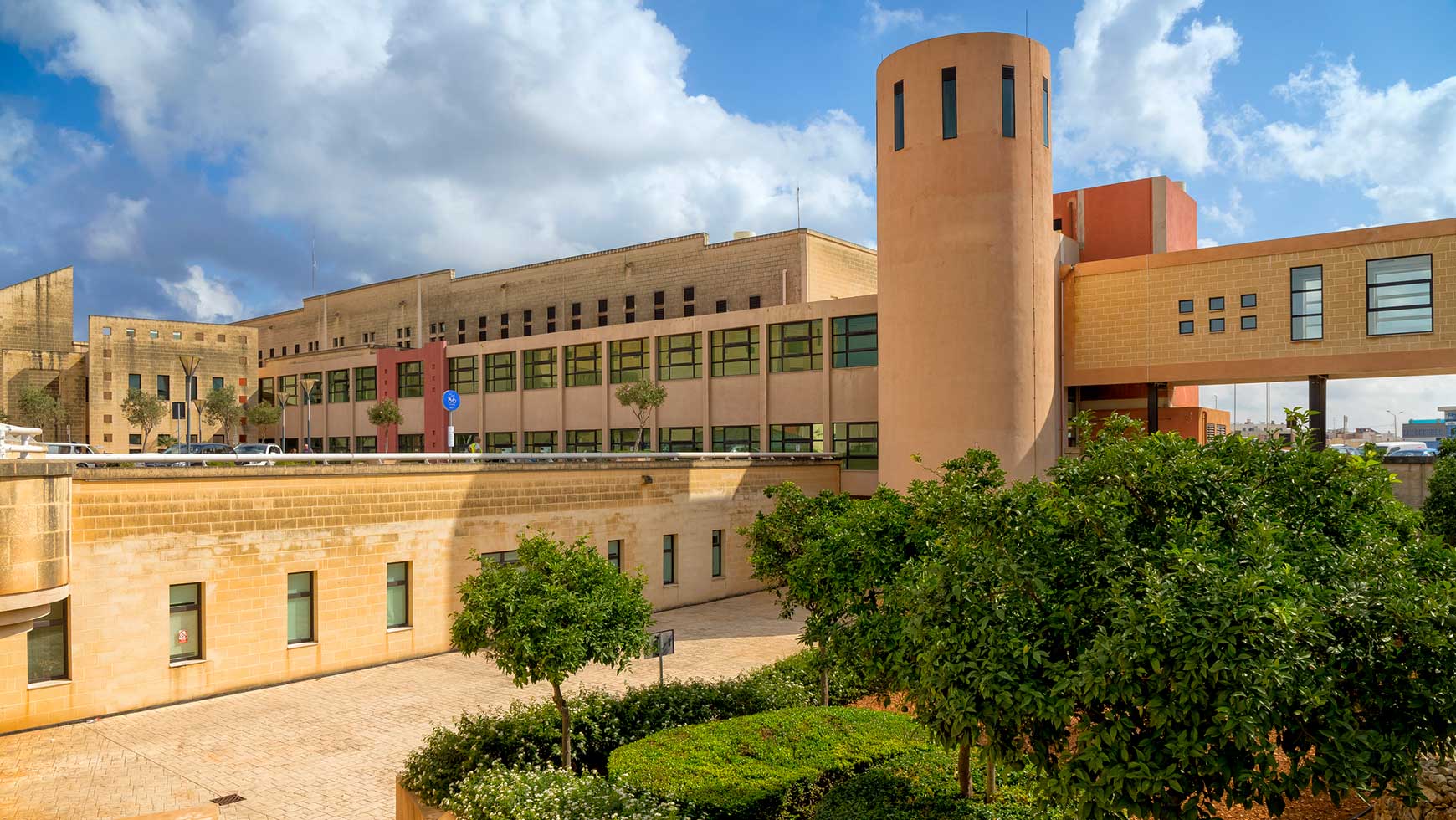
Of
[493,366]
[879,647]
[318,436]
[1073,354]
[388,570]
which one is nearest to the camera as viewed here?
[879,647]

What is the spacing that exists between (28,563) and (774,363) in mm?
28689

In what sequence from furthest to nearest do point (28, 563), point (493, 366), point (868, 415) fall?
point (493, 366) < point (868, 415) < point (28, 563)

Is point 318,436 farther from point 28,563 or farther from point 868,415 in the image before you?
point 28,563

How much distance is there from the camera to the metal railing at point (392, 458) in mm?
18172

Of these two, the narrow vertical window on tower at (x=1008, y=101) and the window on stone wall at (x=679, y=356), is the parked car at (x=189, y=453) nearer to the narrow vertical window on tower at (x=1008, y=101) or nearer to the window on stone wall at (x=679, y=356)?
the window on stone wall at (x=679, y=356)

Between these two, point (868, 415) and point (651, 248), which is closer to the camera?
point (868, 415)

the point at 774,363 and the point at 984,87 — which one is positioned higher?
the point at 984,87

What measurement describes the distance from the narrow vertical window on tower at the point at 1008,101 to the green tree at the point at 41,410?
6503cm

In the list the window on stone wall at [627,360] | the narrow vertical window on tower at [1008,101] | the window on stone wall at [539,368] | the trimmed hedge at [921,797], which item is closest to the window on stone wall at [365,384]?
the window on stone wall at [539,368]

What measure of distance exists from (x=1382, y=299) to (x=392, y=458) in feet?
98.5

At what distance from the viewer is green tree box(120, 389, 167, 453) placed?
191ft

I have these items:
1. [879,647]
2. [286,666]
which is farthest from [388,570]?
[879,647]

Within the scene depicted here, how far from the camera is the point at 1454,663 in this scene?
6703mm

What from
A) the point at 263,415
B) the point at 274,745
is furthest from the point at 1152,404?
the point at 263,415
